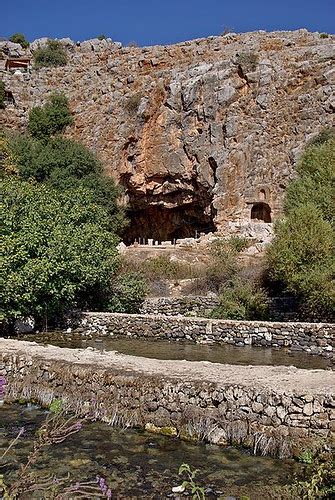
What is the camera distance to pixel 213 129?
43.9m

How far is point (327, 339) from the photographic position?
18.5 metres

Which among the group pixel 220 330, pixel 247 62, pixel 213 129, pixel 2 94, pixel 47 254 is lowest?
pixel 220 330

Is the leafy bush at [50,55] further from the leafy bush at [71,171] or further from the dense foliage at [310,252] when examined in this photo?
the dense foliage at [310,252]

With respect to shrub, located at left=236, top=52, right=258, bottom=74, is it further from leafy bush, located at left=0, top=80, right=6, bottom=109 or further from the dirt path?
the dirt path

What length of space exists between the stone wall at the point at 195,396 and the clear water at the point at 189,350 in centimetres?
528

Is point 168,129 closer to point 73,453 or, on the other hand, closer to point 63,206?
point 63,206

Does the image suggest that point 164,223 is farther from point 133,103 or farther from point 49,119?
point 49,119

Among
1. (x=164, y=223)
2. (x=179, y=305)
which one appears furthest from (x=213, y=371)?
(x=164, y=223)

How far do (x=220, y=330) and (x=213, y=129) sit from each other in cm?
2662

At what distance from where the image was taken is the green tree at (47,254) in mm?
19969

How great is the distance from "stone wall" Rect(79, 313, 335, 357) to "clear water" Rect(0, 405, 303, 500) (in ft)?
34.8

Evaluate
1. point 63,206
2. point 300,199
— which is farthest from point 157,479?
point 300,199

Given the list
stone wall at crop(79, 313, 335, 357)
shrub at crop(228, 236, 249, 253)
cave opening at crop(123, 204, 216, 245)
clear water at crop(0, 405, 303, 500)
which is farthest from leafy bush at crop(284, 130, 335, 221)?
clear water at crop(0, 405, 303, 500)

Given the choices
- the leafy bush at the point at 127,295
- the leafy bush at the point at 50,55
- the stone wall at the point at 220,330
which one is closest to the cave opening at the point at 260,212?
the leafy bush at the point at 127,295
